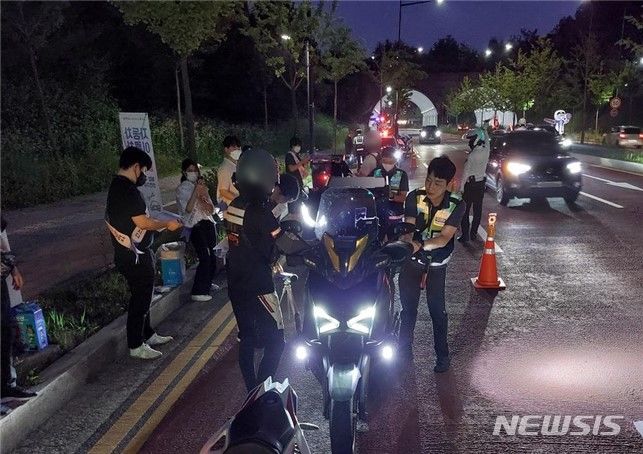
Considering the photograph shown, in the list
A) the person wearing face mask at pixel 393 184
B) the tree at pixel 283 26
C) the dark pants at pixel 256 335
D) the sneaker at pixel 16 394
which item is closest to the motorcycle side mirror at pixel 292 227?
the dark pants at pixel 256 335

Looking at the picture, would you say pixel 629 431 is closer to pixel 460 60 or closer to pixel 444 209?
pixel 444 209

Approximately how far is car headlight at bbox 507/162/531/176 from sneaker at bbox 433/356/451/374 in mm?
10130

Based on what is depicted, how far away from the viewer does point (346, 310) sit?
3725 millimetres

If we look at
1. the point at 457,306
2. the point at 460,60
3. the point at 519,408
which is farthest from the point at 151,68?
the point at 460,60

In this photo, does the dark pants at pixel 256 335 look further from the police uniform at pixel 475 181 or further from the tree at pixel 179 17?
the tree at pixel 179 17

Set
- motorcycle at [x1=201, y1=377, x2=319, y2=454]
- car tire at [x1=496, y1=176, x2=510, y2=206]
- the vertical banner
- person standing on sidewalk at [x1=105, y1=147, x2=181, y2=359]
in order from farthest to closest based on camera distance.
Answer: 1. car tire at [x1=496, y1=176, x2=510, y2=206]
2. the vertical banner
3. person standing on sidewalk at [x1=105, y1=147, x2=181, y2=359]
4. motorcycle at [x1=201, y1=377, x2=319, y2=454]

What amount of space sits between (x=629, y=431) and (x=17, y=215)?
1304 cm

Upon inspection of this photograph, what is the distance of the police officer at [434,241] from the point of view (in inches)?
202

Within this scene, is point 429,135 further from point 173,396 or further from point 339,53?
point 173,396

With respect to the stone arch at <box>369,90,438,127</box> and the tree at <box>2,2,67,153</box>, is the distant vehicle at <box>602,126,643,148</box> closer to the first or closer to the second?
the tree at <box>2,2,67,153</box>

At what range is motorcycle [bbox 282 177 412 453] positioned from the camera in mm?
3641

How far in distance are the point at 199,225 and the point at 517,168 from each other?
9774 millimetres

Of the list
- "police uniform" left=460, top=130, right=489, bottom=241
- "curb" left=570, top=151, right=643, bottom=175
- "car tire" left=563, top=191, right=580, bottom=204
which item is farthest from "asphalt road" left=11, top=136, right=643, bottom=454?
"curb" left=570, top=151, right=643, bottom=175

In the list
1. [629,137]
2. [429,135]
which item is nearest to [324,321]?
[629,137]
